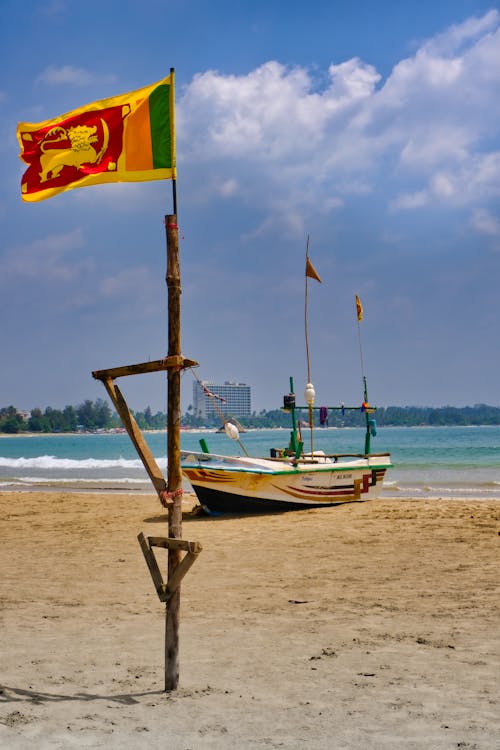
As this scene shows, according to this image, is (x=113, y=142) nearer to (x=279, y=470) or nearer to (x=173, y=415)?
(x=173, y=415)

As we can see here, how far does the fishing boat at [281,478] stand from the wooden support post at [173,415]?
9.79 m

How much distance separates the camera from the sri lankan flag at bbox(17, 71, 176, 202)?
622cm

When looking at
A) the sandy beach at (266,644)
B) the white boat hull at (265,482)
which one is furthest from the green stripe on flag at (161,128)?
the white boat hull at (265,482)

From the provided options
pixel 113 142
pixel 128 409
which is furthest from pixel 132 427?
pixel 113 142

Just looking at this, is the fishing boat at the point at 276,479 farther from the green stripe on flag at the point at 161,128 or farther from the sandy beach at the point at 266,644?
the green stripe on flag at the point at 161,128

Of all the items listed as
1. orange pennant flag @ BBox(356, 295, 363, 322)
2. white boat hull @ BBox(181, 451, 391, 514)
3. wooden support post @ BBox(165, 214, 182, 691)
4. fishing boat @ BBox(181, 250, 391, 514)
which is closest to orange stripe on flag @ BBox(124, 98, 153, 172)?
wooden support post @ BBox(165, 214, 182, 691)

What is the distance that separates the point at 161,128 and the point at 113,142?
43cm

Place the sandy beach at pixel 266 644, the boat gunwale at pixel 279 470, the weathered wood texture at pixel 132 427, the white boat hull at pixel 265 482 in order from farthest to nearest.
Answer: the white boat hull at pixel 265 482, the boat gunwale at pixel 279 470, the weathered wood texture at pixel 132 427, the sandy beach at pixel 266 644

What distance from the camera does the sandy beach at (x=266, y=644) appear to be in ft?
16.4

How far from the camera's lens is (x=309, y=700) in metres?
5.55

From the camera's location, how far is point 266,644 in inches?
279

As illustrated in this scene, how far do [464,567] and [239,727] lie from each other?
6.34 meters

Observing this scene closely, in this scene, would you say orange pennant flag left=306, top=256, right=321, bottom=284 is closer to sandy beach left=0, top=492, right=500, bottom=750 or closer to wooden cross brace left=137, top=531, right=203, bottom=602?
sandy beach left=0, top=492, right=500, bottom=750

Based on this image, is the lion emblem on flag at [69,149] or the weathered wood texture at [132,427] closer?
the weathered wood texture at [132,427]
